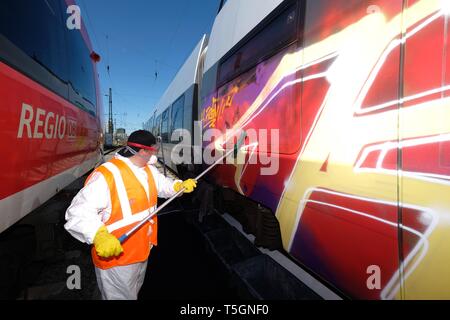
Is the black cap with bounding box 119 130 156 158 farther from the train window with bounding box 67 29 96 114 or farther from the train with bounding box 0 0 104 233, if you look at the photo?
the train window with bounding box 67 29 96 114

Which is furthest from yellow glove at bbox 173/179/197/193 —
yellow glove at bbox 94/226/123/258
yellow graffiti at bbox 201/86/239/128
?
yellow graffiti at bbox 201/86/239/128

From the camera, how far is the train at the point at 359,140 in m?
1.11

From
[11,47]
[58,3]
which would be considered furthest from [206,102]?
[11,47]

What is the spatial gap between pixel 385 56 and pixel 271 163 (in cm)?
111

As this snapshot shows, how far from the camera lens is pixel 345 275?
1.54 meters

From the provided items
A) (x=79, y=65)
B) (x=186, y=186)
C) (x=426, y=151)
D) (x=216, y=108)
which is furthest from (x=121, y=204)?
(x=79, y=65)

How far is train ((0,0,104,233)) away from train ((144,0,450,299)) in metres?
1.82

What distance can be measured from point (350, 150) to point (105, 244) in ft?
5.06

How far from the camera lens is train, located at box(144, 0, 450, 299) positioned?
43.7 inches

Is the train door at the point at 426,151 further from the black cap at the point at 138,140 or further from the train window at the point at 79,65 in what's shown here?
the train window at the point at 79,65

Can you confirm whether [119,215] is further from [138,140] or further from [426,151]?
[426,151]

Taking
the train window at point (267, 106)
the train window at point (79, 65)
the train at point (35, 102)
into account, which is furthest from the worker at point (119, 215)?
the train window at point (79, 65)

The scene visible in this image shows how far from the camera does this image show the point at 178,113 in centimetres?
736

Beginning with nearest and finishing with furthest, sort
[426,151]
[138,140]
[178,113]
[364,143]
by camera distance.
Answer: [426,151]
[364,143]
[138,140]
[178,113]
